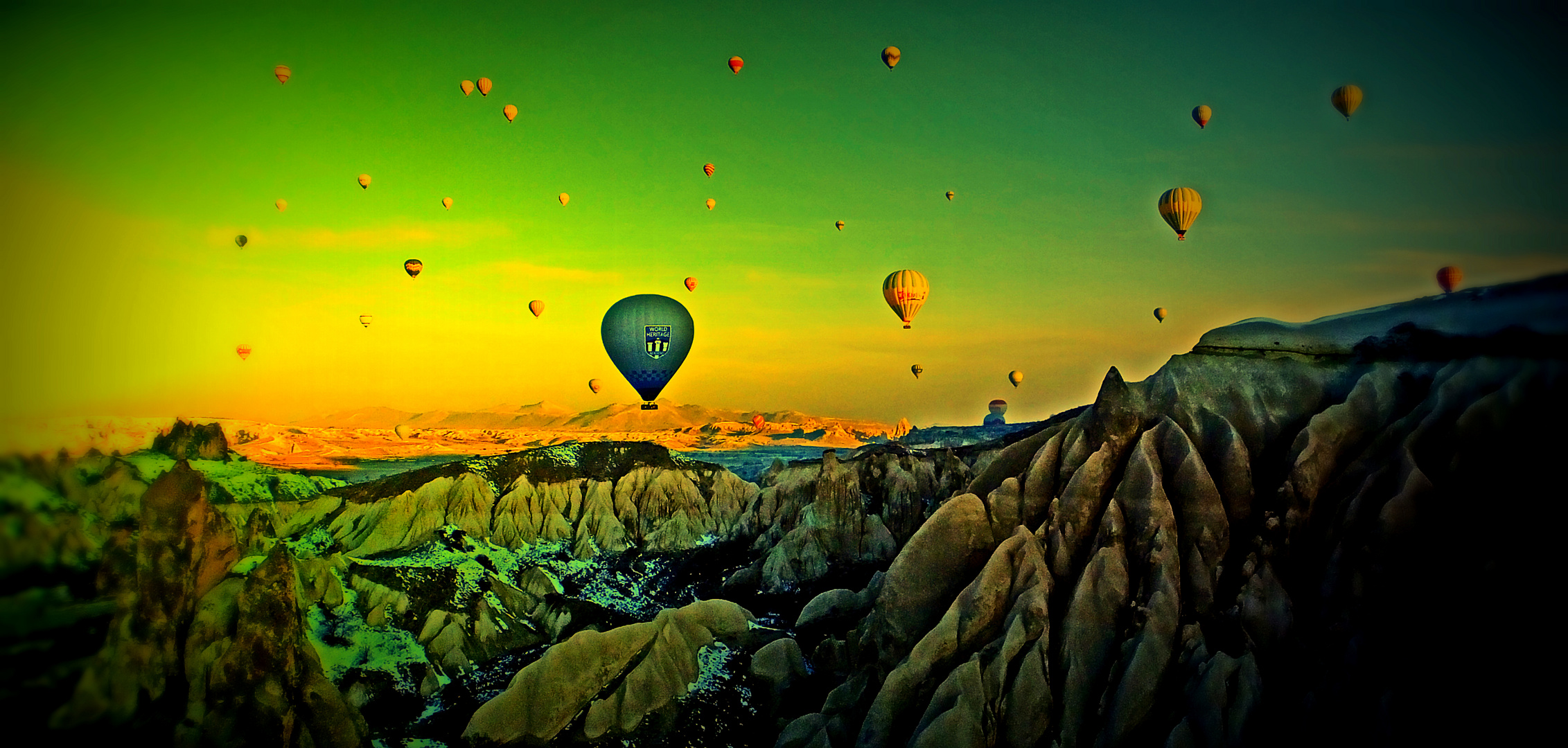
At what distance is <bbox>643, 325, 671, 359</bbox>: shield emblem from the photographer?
66625 mm

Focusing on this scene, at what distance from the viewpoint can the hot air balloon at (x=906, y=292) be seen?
179 feet

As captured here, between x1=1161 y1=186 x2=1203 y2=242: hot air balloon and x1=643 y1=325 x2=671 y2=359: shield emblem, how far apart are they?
36663 mm

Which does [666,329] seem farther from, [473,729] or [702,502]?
[473,729]

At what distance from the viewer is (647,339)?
219 feet

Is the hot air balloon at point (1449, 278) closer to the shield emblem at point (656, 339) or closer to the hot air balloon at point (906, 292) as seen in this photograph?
the hot air balloon at point (906, 292)

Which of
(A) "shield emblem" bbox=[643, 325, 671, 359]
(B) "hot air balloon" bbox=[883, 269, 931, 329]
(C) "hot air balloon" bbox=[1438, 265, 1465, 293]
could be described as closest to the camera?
(C) "hot air balloon" bbox=[1438, 265, 1465, 293]

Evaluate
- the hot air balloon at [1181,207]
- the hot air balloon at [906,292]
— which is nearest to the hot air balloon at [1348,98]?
the hot air balloon at [1181,207]

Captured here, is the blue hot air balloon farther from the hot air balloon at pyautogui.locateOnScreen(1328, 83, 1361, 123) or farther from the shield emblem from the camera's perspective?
the hot air balloon at pyautogui.locateOnScreen(1328, 83, 1361, 123)

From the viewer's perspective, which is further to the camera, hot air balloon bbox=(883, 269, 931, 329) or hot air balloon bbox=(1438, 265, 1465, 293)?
hot air balloon bbox=(883, 269, 931, 329)

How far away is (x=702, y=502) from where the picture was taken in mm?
77125

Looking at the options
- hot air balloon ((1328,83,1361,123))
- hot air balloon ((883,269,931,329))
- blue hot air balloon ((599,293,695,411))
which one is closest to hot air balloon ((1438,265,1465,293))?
hot air balloon ((1328,83,1361,123))

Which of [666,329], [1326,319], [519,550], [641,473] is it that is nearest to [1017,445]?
[1326,319]

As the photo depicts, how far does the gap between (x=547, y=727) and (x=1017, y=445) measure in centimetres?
2023

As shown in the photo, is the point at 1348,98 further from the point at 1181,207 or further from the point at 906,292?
the point at 906,292
